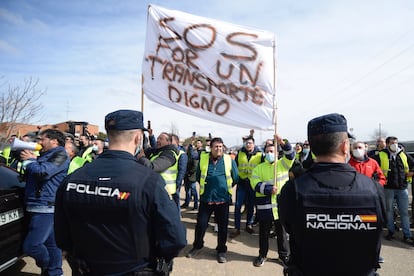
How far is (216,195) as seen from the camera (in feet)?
16.4

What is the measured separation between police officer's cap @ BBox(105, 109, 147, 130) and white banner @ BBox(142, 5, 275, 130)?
8.39ft

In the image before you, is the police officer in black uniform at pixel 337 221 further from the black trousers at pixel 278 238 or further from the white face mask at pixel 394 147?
the white face mask at pixel 394 147

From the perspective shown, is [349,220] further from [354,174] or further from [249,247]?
[249,247]

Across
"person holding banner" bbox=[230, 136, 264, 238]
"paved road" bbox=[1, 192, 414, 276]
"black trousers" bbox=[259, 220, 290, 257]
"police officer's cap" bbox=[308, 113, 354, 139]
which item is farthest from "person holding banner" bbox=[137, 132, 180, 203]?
"police officer's cap" bbox=[308, 113, 354, 139]

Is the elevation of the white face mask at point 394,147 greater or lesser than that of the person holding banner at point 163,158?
greater

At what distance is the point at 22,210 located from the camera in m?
3.75

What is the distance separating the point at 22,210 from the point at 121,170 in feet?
8.96

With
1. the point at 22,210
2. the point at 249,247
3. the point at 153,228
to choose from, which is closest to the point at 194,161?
the point at 249,247

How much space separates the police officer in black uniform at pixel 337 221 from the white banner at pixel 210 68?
2573mm

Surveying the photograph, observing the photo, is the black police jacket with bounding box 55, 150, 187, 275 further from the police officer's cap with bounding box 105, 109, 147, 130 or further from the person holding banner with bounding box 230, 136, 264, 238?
the person holding banner with bounding box 230, 136, 264, 238

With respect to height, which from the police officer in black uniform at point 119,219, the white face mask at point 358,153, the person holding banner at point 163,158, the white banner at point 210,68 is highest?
the white banner at point 210,68

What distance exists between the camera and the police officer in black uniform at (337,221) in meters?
1.79

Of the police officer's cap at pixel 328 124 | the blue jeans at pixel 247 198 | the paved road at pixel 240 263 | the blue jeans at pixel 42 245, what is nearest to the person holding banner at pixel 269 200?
the paved road at pixel 240 263

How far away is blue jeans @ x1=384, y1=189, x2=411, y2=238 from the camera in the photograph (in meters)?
5.73
